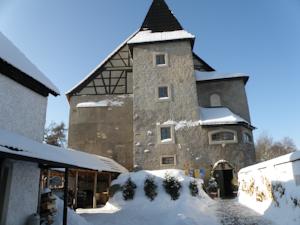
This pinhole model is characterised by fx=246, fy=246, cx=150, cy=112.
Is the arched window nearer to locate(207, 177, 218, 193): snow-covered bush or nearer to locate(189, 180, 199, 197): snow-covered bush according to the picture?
locate(207, 177, 218, 193): snow-covered bush

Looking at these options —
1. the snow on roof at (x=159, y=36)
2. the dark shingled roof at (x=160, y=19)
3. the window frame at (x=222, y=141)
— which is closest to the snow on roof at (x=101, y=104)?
the snow on roof at (x=159, y=36)

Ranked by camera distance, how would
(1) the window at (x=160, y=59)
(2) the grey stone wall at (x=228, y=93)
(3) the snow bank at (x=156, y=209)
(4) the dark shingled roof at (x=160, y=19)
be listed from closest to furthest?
(3) the snow bank at (x=156, y=209), (2) the grey stone wall at (x=228, y=93), (1) the window at (x=160, y=59), (4) the dark shingled roof at (x=160, y=19)

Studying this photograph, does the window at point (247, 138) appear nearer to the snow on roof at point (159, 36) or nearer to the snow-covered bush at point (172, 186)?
the snow-covered bush at point (172, 186)

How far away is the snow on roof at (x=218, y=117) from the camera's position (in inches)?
645

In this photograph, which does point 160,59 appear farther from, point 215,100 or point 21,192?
point 21,192

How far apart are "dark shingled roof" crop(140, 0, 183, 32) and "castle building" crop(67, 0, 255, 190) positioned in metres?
0.09

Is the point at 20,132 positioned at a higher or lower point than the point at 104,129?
lower

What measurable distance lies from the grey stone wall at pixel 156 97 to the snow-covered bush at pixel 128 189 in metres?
3.21

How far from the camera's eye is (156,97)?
18.1 meters

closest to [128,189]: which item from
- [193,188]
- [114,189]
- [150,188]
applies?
[114,189]

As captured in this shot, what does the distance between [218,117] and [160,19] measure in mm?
10359

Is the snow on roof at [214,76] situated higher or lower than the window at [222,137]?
higher

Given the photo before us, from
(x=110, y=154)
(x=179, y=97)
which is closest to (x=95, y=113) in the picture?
(x=110, y=154)

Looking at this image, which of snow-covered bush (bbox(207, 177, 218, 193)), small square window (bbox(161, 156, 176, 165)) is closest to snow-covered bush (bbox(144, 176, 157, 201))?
small square window (bbox(161, 156, 176, 165))
